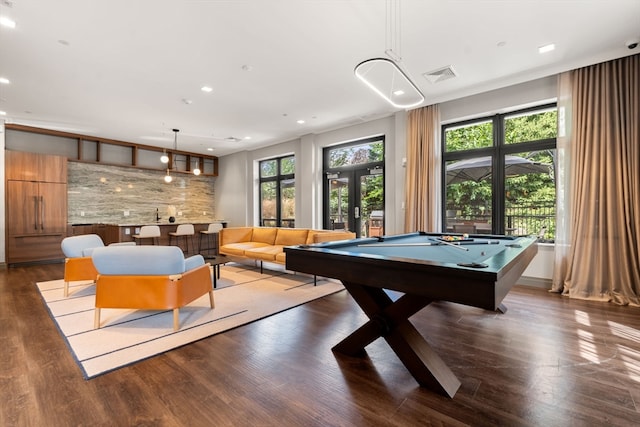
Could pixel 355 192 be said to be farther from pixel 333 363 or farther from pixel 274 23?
pixel 333 363

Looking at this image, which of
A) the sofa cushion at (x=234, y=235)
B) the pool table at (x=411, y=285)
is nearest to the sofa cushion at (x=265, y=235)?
the sofa cushion at (x=234, y=235)

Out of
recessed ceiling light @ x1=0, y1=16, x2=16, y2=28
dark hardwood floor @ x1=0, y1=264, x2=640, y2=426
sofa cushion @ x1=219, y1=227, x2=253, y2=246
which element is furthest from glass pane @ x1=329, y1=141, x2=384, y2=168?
recessed ceiling light @ x1=0, y1=16, x2=16, y2=28

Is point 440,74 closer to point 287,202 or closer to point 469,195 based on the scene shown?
point 469,195

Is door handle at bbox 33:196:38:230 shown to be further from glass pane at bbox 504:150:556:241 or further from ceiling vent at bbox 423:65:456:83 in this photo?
glass pane at bbox 504:150:556:241

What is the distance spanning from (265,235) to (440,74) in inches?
A: 177

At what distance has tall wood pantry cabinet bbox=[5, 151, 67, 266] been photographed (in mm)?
6234

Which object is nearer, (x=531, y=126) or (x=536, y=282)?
(x=536, y=282)

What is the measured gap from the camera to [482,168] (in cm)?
515

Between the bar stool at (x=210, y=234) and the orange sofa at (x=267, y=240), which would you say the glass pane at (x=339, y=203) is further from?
the bar stool at (x=210, y=234)

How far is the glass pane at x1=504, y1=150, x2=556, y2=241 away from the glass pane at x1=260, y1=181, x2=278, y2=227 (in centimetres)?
623

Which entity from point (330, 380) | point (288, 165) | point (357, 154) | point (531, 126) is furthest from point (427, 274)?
point (288, 165)

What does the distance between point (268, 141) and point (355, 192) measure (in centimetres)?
320

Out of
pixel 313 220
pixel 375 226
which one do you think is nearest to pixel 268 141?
pixel 313 220

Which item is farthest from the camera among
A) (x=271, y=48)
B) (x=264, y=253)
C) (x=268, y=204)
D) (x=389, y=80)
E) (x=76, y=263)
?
(x=268, y=204)
